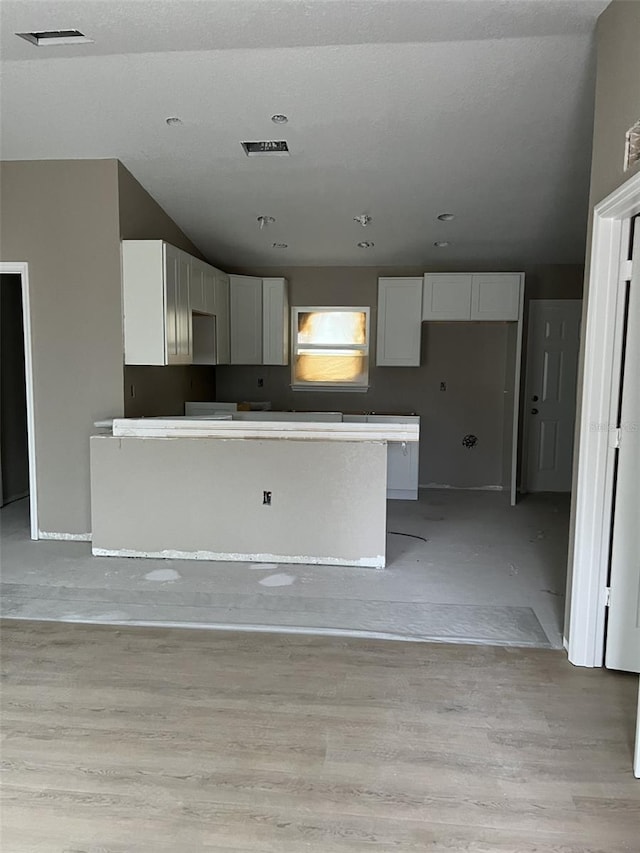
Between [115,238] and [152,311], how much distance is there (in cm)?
58

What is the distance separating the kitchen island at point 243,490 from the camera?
3.90m

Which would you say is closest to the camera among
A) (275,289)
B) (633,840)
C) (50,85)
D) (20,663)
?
(633,840)

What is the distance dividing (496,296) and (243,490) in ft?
10.8

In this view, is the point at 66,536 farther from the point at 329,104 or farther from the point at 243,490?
the point at 329,104

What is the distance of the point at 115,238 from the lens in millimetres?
4191

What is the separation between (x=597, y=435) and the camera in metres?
2.64

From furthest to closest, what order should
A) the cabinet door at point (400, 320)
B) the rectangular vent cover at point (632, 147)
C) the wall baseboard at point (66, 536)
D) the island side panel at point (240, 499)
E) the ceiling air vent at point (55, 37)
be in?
1. the cabinet door at point (400, 320)
2. the wall baseboard at point (66, 536)
3. the island side panel at point (240, 499)
4. the ceiling air vent at point (55, 37)
5. the rectangular vent cover at point (632, 147)

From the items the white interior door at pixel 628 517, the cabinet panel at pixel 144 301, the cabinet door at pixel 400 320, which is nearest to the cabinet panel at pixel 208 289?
the cabinet panel at pixel 144 301

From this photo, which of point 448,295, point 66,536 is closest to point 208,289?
point 448,295

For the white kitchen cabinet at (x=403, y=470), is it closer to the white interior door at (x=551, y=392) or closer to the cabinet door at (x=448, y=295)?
the cabinet door at (x=448, y=295)

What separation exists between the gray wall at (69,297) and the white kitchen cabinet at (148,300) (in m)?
0.07

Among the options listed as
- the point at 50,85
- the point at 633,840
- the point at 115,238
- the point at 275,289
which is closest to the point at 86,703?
the point at 633,840

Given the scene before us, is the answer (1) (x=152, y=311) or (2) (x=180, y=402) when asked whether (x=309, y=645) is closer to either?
(1) (x=152, y=311)

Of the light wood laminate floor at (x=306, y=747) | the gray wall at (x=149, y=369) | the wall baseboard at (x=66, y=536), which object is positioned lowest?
the light wood laminate floor at (x=306, y=747)
